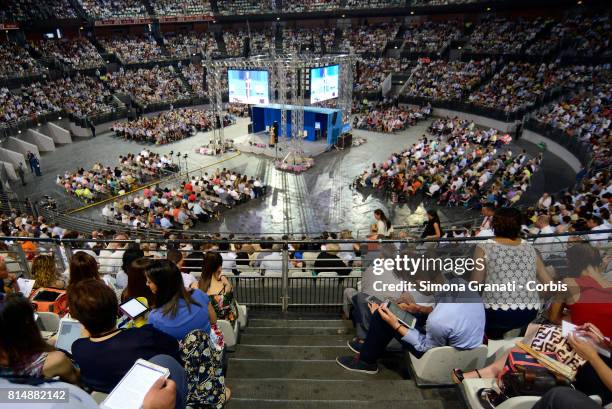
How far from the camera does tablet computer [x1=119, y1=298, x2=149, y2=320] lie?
3.41 meters

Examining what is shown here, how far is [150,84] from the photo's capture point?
3459 centimetres

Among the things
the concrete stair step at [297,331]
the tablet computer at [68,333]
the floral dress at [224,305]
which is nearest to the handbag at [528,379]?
the concrete stair step at [297,331]

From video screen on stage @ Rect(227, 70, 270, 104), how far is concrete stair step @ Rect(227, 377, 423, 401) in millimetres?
21186

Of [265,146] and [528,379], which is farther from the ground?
[528,379]

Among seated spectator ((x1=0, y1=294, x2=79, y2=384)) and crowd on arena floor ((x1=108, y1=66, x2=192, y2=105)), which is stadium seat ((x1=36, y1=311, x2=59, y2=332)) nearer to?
Answer: seated spectator ((x1=0, y1=294, x2=79, y2=384))

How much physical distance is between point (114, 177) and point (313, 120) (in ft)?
41.6

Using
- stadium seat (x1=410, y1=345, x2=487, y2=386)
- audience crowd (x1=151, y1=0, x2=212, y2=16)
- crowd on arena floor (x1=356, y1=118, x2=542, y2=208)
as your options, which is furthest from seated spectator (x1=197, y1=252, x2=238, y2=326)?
audience crowd (x1=151, y1=0, x2=212, y2=16)

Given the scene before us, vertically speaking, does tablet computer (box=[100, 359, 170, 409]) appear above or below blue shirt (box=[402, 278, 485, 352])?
above

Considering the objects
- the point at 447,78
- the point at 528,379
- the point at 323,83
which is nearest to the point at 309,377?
the point at 528,379

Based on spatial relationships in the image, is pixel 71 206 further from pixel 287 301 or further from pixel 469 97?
pixel 469 97

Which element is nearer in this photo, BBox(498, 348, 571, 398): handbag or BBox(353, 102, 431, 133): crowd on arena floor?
BBox(498, 348, 571, 398): handbag

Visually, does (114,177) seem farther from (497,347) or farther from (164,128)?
(497,347)

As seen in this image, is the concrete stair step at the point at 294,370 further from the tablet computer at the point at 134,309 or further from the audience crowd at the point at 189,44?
the audience crowd at the point at 189,44

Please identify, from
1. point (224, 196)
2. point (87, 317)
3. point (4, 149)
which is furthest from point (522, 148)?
point (4, 149)
